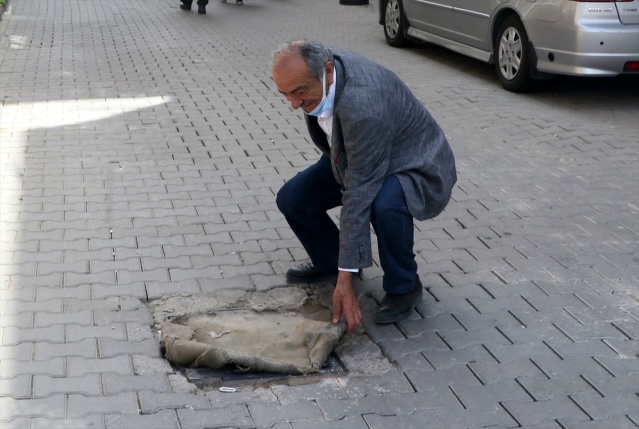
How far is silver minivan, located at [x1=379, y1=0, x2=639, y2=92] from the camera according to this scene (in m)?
8.84

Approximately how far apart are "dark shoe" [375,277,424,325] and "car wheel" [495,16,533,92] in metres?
5.48

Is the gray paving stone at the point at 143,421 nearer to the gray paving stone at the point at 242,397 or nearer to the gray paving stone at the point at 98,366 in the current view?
the gray paving stone at the point at 242,397

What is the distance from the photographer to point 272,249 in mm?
5609

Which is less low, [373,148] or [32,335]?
[373,148]

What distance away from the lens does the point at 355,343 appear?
4500mm

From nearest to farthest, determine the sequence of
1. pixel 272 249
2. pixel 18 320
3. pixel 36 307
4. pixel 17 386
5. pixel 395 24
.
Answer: pixel 17 386
pixel 18 320
pixel 36 307
pixel 272 249
pixel 395 24

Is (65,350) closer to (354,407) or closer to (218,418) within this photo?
(218,418)

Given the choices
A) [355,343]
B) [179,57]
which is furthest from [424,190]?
[179,57]

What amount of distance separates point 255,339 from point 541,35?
589 centimetres

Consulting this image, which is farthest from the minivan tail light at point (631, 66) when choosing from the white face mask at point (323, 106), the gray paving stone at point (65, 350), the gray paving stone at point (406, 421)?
the gray paving stone at point (65, 350)

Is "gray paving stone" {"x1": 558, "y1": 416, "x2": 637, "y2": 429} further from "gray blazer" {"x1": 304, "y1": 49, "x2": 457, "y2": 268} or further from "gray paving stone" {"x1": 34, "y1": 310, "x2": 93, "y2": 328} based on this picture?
"gray paving stone" {"x1": 34, "y1": 310, "x2": 93, "y2": 328}

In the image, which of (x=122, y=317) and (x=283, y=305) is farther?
(x=283, y=305)

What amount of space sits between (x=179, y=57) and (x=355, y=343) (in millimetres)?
8105

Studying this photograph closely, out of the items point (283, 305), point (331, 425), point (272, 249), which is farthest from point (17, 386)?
point (272, 249)
